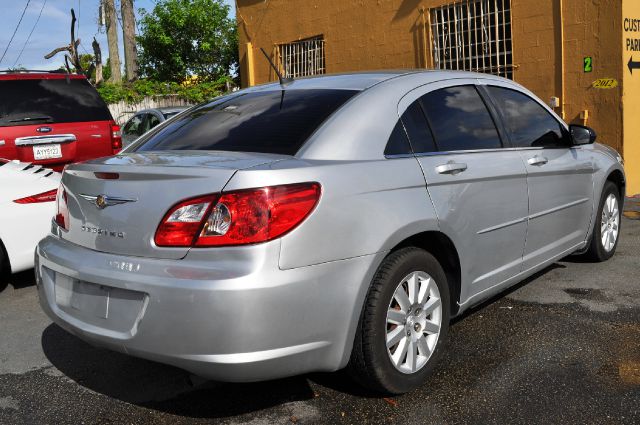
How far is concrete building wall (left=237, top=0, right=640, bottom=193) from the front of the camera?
884cm

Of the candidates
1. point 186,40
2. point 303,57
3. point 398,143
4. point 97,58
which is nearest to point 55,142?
point 398,143

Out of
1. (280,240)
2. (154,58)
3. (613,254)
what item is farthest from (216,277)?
→ (154,58)

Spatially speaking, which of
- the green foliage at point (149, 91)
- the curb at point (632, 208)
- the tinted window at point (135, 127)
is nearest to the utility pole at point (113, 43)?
the green foliage at point (149, 91)

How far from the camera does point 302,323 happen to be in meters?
2.77

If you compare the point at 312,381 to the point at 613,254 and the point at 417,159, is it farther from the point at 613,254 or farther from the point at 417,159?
the point at 613,254

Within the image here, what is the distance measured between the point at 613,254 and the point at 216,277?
455 centimetres

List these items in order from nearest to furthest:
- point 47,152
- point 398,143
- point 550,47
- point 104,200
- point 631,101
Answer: point 104,200
point 398,143
point 47,152
point 631,101
point 550,47

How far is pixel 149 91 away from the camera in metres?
18.3

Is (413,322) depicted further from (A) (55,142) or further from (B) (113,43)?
(B) (113,43)

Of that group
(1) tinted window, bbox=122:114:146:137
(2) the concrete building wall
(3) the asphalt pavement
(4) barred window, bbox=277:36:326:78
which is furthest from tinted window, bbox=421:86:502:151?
(1) tinted window, bbox=122:114:146:137

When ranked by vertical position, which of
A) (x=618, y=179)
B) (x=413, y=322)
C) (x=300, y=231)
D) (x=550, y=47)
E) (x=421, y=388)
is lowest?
(x=421, y=388)

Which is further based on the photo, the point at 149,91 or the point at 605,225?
the point at 149,91

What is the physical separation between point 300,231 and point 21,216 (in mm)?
3450

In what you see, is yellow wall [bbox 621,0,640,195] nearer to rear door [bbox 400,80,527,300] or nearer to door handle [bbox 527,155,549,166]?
Result: door handle [bbox 527,155,549,166]
